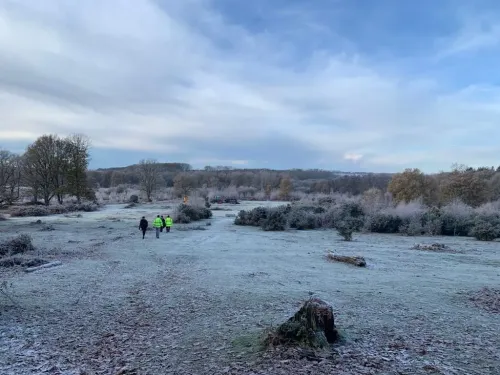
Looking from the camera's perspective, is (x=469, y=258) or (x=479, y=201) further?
(x=479, y=201)

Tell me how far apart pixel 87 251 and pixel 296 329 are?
13.6 meters

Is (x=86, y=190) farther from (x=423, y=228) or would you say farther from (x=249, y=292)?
(x=249, y=292)

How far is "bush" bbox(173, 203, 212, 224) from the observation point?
3488 cm

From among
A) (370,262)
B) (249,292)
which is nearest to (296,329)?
(249,292)

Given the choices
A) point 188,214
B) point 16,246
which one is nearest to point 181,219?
point 188,214

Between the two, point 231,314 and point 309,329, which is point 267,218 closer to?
point 231,314

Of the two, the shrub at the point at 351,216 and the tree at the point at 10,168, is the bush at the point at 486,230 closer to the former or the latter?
the shrub at the point at 351,216

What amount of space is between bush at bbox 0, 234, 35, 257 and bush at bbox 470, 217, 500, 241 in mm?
23834

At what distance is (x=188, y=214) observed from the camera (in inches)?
1446

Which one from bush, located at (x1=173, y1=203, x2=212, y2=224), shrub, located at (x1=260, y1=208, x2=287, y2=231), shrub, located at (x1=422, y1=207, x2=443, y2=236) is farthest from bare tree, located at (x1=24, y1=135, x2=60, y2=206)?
shrub, located at (x1=422, y1=207, x2=443, y2=236)

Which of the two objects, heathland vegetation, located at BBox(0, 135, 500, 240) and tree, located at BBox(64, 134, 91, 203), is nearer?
heathland vegetation, located at BBox(0, 135, 500, 240)

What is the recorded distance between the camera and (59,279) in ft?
36.8

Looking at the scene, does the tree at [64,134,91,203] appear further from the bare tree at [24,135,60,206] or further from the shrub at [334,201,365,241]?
the shrub at [334,201,365,241]

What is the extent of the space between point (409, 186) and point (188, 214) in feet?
76.1
